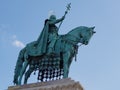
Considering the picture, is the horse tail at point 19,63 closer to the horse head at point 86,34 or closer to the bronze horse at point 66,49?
the bronze horse at point 66,49

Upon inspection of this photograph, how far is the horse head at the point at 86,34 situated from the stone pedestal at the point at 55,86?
2.48 metres

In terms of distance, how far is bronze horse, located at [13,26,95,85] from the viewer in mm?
23250

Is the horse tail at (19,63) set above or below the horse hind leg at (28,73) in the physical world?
above

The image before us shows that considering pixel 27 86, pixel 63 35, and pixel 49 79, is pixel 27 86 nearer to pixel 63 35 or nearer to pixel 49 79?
pixel 49 79

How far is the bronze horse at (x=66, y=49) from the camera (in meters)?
23.2

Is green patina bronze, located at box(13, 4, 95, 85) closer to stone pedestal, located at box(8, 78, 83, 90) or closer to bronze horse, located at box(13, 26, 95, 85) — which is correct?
bronze horse, located at box(13, 26, 95, 85)

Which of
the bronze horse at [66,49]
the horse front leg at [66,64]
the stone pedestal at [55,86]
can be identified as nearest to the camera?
the stone pedestal at [55,86]

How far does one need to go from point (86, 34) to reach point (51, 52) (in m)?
2.21

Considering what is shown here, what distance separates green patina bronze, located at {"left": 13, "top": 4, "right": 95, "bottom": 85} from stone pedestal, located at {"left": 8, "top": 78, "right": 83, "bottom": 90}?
532 mm

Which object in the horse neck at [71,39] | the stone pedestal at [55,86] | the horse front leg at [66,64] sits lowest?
the stone pedestal at [55,86]

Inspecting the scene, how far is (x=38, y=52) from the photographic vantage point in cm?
2431

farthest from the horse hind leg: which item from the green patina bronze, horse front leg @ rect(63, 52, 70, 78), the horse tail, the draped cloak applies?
horse front leg @ rect(63, 52, 70, 78)

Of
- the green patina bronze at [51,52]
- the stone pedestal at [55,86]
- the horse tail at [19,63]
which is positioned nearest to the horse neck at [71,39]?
the green patina bronze at [51,52]

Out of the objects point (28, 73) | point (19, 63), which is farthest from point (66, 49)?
point (19, 63)
